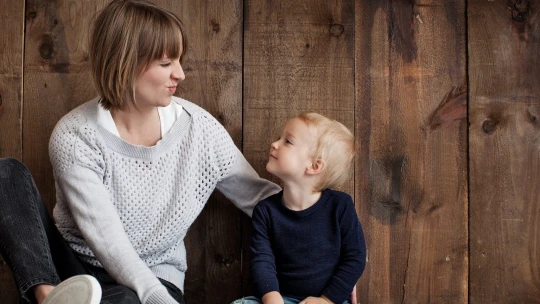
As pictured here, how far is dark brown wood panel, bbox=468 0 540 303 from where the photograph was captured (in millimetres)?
1726

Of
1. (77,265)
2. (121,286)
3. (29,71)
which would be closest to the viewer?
(121,286)

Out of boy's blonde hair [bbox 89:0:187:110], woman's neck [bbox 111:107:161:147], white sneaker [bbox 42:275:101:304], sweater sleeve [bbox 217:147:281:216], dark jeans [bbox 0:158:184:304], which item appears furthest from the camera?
sweater sleeve [bbox 217:147:281:216]

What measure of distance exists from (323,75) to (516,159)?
562 millimetres

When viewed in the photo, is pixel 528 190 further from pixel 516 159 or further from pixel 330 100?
pixel 330 100

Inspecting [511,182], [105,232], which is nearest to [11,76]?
[105,232]

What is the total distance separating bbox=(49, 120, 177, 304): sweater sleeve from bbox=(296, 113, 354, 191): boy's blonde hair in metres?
0.45

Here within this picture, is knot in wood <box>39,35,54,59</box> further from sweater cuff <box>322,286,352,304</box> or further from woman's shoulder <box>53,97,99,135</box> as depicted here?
sweater cuff <box>322,286,352,304</box>

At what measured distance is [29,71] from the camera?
5.56 feet

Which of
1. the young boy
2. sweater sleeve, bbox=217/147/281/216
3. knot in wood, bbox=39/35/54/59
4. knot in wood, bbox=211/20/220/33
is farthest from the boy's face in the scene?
knot in wood, bbox=39/35/54/59

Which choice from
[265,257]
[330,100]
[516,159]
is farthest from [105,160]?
[516,159]

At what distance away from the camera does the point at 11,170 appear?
54.4 inches

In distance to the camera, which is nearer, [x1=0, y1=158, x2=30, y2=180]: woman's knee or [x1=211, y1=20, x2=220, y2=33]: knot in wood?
[x1=0, y1=158, x2=30, y2=180]: woman's knee

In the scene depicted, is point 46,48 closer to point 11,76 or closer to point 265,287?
point 11,76

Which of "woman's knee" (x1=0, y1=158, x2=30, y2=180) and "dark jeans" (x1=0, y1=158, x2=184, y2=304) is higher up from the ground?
"woman's knee" (x1=0, y1=158, x2=30, y2=180)
